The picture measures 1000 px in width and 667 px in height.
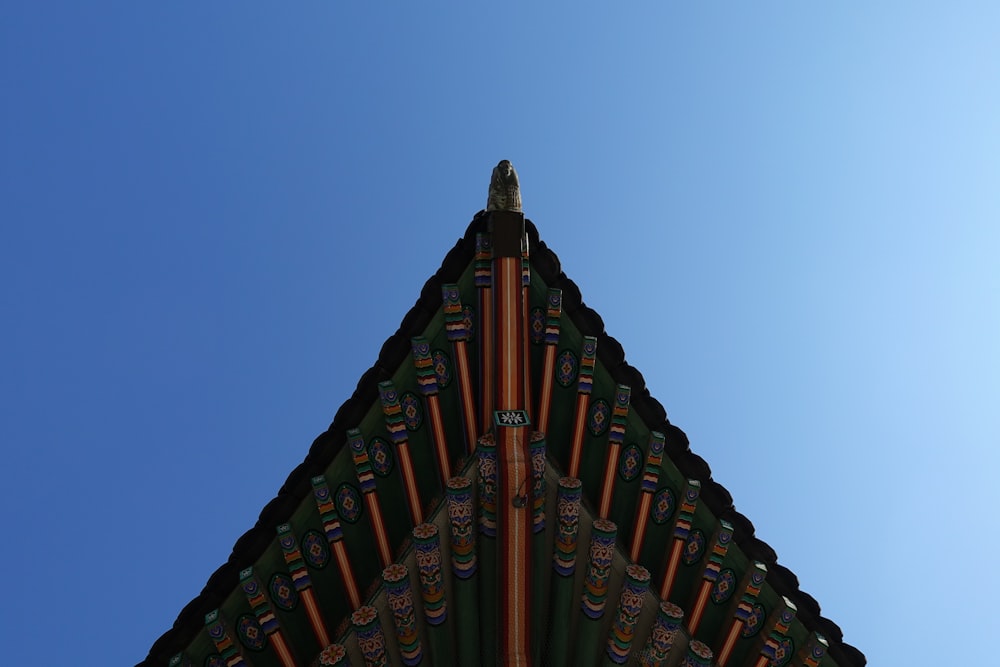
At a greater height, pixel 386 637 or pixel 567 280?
pixel 567 280

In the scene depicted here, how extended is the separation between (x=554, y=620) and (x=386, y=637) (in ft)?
5.79

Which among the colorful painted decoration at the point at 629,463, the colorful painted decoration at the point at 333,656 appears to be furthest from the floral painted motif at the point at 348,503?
the colorful painted decoration at the point at 629,463

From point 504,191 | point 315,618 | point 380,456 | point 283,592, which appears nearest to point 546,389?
point 380,456

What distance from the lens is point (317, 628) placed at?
303 inches

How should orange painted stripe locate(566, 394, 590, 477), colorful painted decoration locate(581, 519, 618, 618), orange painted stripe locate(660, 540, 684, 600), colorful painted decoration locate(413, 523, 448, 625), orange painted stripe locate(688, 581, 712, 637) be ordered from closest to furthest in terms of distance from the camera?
colorful painted decoration locate(413, 523, 448, 625) → colorful painted decoration locate(581, 519, 618, 618) → orange painted stripe locate(566, 394, 590, 477) → orange painted stripe locate(660, 540, 684, 600) → orange painted stripe locate(688, 581, 712, 637)

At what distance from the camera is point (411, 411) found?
7965 mm

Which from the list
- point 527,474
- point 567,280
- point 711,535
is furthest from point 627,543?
point 567,280

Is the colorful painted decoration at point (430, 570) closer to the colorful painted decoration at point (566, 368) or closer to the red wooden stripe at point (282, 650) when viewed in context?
the red wooden stripe at point (282, 650)

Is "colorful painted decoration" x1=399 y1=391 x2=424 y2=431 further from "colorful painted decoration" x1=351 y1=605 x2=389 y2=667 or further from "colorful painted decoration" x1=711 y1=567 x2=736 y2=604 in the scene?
"colorful painted decoration" x1=711 y1=567 x2=736 y2=604

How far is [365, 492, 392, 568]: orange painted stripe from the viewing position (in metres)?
7.79

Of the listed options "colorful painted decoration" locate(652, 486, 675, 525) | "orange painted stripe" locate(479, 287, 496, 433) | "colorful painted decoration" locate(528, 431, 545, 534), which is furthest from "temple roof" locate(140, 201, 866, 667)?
"colorful painted decoration" locate(528, 431, 545, 534)

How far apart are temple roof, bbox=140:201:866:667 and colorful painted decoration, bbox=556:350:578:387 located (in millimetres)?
16

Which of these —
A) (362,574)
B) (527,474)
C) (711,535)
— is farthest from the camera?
(711,535)

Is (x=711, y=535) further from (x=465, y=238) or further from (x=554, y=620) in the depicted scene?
(x=465, y=238)
